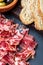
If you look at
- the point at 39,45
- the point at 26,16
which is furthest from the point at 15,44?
the point at 26,16

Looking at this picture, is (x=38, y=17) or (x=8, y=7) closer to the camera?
(x=38, y=17)

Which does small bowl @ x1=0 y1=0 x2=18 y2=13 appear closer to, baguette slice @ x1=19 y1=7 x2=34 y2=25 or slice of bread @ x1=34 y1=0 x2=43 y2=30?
baguette slice @ x1=19 y1=7 x2=34 y2=25

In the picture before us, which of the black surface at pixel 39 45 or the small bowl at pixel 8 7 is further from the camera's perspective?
the small bowl at pixel 8 7

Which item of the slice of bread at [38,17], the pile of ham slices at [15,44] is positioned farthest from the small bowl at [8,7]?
the slice of bread at [38,17]

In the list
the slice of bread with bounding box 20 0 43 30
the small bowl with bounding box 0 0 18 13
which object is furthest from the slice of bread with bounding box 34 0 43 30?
the small bowl with bounding box 0 0 18 13

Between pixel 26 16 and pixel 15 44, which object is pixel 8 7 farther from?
pixel 15 44

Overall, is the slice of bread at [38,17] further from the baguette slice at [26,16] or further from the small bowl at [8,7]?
the small bowl at [8,7]
